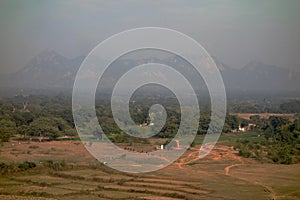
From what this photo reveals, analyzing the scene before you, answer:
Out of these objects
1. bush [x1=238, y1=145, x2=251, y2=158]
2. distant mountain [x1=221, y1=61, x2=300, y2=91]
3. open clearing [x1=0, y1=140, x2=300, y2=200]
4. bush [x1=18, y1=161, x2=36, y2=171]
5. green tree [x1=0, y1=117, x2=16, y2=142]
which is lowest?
open clearing [x1=0, y1=140, x2=300, y2=200]

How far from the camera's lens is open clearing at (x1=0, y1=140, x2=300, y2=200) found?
1955 cm

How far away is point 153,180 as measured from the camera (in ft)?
73.4

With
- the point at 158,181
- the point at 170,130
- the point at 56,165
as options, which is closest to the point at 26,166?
the point at 56,165

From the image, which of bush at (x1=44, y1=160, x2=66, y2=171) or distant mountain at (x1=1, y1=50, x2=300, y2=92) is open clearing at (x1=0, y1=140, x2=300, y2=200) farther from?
distant mountain at (x1=1, y1=50, x2=300, y2=92)

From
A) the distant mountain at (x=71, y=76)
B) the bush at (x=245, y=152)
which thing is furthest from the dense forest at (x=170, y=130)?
the distant mountain at (x=71, y=76)

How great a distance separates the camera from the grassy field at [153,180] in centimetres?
1956

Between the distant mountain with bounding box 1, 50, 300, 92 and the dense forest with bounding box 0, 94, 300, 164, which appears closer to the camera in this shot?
the dense forest with bounding box 0, 94, 300, 164

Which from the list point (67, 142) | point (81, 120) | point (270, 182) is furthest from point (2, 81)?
point (270, 182)

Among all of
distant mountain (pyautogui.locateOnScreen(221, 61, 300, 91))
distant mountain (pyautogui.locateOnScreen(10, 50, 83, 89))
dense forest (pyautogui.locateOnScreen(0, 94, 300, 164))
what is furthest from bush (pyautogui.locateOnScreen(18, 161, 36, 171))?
distant mountain (pyautogui.locateOnScreen(10, 50, 83, 89))

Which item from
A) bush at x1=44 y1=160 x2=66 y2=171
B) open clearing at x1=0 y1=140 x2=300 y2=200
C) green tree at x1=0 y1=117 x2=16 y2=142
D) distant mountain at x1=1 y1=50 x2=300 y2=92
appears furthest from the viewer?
distant mountain at x1=1 y1=50 x2=300 y2=92

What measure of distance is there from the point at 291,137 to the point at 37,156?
2271 cm

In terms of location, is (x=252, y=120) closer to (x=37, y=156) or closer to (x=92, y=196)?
(x=37, y=156)

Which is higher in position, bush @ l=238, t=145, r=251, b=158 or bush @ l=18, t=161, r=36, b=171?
bush @ l=238, t=145, r=251, b=158

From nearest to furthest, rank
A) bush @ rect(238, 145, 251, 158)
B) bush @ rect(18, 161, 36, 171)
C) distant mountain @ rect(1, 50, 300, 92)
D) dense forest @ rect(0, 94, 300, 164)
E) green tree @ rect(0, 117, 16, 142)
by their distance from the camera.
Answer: bush @ rect(18, 161, 36, 171) < bush @ rect(238, 145, 251, 158) < dense forest @ rect(0, 94, 300, 164) < green tree @ rect(0, 117, 16, 142) < distant mountain @ rect(1, 50, 300, 92)
